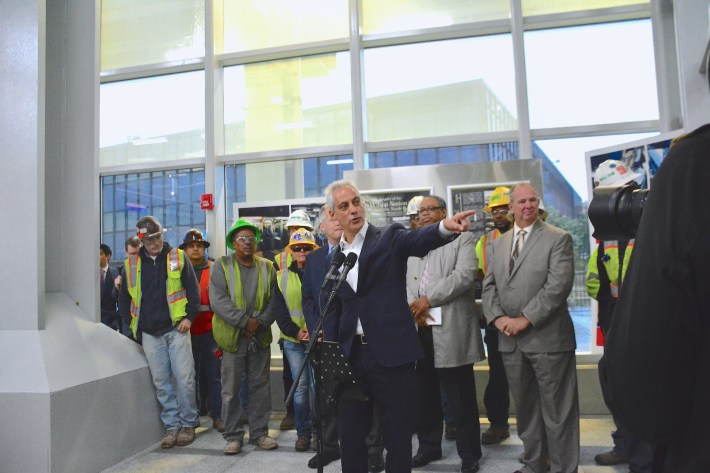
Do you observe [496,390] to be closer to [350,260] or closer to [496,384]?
[496,384]

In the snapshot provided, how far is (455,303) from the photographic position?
351cm

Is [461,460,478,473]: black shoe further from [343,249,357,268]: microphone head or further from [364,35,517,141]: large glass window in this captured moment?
[364,35,517,141]: large glass window

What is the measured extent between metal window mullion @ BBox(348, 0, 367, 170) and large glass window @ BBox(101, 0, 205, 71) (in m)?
1.80

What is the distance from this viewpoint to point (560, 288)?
299 cm

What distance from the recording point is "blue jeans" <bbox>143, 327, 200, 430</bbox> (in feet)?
13.5

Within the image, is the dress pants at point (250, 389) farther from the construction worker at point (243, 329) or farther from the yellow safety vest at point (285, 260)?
the yellow safety vest at point (285, 260)

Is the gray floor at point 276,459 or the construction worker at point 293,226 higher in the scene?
the construction worker at point 293,226

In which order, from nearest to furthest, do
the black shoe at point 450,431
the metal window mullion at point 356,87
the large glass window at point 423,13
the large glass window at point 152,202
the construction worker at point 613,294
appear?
1. the construction worker at point 613,294
2. the black shoe at point 450,431
3. the large glass window at point 423,13
4. the metal window mullion at point 356,87
5. the large glass window at point 152,202

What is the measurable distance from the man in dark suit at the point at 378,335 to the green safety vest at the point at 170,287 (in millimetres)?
2091

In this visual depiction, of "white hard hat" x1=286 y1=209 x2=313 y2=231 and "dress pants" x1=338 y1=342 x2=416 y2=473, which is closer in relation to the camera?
"dress pants" x1=338 y1=342 x2=416 y2=473

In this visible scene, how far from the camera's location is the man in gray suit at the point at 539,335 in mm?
2969

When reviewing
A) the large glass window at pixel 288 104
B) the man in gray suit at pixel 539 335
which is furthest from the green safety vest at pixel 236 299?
the large glass window at pixel 288 104

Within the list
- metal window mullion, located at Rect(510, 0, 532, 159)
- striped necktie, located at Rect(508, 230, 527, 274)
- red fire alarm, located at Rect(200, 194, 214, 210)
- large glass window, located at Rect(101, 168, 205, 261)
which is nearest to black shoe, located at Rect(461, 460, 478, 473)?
striped necktie, located at Rect(508, 230, 527, 274)

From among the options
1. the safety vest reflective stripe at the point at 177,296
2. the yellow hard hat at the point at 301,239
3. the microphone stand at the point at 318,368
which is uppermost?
the yellow hard hat at the point at 301,239
